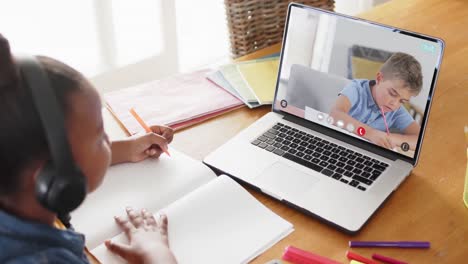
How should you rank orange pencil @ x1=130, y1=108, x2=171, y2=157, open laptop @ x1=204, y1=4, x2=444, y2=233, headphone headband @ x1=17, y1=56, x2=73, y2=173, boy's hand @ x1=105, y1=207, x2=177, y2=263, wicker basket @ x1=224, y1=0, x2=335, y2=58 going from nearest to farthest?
headphone headband @ x1=17, y1=56, x2=73, y2=173 < boy's hand @ x1=105, y1=207, x2=177, y2=263 < open laptop @ x1=204, y1=4, x2=444, y2=233 < orange pencil @ x1=130, y1=108, x2=171, y2=157 < wicker basket @ x1=224, y1=0, x2=335, y2=58

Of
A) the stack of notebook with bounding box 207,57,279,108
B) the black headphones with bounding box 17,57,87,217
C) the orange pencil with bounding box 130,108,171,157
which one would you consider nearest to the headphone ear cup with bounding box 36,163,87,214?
the black headphones with bounding box 17,57,87,217

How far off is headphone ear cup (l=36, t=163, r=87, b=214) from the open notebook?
0.76 ft

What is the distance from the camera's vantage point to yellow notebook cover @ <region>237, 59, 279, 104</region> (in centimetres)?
126

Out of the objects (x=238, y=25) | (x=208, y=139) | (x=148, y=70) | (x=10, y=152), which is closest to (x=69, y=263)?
(x=10, y=152)

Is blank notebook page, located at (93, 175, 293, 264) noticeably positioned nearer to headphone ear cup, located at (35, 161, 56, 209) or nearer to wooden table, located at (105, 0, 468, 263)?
wooden table, located at (105, 0, 468, 263)

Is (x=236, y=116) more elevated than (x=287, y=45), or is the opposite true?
(x=287, y=45)

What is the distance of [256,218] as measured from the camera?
0.94 metres

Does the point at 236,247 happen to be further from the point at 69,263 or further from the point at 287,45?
the point at 287,45

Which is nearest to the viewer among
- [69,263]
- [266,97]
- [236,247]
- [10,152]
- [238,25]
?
[10,152]

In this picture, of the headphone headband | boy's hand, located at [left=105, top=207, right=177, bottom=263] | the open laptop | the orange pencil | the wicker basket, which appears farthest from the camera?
the wicker basket

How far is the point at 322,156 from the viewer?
106 cm

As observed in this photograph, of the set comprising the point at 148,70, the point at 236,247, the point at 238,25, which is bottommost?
the point at 148,70

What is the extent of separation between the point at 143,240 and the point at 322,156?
0.37 metres

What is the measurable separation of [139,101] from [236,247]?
0.51 metres
